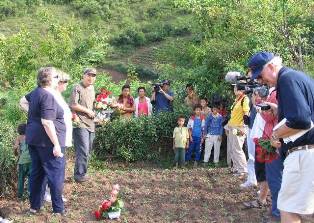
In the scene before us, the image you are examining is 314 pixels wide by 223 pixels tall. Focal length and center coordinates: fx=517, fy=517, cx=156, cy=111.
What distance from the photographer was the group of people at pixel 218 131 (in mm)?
3764

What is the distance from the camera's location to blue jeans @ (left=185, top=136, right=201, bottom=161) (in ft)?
32.6

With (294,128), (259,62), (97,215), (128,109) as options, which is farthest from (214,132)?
(294,128)

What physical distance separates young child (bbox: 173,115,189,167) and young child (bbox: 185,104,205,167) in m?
0.22

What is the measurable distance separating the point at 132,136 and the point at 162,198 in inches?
144

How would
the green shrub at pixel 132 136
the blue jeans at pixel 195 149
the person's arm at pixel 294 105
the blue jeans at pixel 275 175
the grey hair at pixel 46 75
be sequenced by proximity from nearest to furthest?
the person's arm at pixel 294 105 < the blue jeans at pixel 275 175 < the grey hair at pixel 46 75 < the blue jeans at pixel 195 149 < the green shrub at pixel 132 136

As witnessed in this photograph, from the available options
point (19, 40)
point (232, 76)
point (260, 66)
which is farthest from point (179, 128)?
point (19, 40)

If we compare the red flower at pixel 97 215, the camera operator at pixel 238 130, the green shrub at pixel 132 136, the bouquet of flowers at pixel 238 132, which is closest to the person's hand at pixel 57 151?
the red flower at pixel 97 215

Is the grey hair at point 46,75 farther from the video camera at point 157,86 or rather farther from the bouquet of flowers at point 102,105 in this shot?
the video camera at point 157,86

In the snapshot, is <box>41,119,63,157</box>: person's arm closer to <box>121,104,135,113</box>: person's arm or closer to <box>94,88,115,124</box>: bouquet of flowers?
<box>94,88,115,124</box>: bouquet of flowers

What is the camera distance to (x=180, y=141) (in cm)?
962

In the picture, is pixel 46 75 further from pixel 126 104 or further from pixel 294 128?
pixel 126 104

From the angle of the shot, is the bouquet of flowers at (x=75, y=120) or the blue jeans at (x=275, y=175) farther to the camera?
the bouquet of flowers at (x=75, y=120)

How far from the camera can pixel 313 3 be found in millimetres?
11172

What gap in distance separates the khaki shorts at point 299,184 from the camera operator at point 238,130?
338 centimetres
